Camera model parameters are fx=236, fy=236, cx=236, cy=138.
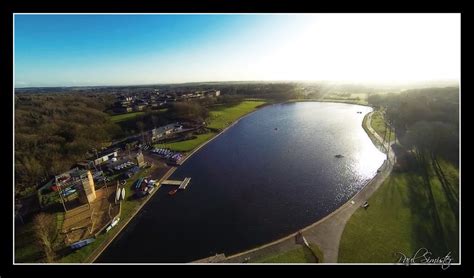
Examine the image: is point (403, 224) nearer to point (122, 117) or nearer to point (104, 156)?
point (104, 156)

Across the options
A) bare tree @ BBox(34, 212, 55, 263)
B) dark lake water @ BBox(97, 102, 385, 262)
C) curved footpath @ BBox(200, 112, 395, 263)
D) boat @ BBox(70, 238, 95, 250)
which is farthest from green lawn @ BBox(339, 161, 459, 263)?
bare tree @ BBox(34, 212, 55, 263)

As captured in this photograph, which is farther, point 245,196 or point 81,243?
point 245,196

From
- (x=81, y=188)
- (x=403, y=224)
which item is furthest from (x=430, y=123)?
(x=81, y=188)

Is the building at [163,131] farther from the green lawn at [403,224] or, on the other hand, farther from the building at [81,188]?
the green lawn at [403,224]

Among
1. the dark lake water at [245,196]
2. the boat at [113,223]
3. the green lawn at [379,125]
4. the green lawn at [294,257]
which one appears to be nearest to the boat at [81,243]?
the boat at [113,223]

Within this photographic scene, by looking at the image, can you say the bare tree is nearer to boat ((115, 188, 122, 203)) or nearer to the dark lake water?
the dark lake water
